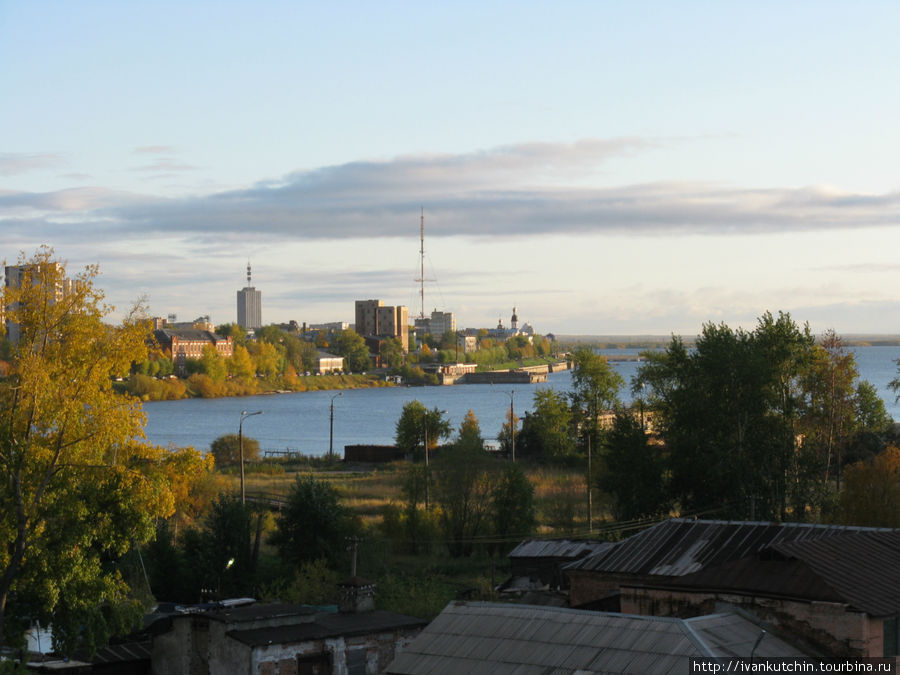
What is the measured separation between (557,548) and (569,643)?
13949mm

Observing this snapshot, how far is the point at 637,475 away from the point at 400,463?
30.1 m

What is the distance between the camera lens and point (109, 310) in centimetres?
1692

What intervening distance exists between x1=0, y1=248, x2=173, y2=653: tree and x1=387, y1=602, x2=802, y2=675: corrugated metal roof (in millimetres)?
4902

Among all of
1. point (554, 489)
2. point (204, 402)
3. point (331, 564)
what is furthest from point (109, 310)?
point (204, 402)

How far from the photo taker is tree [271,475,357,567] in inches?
1182

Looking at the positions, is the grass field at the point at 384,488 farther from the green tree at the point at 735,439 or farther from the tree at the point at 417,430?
the green tree at the point at 735,439

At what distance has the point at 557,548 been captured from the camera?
2834 cm

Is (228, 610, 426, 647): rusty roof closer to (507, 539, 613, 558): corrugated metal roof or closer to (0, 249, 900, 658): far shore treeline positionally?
(0, 249, 900, 658): far shore treeline

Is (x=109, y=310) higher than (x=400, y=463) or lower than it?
higher

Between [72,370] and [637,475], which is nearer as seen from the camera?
[72,370]

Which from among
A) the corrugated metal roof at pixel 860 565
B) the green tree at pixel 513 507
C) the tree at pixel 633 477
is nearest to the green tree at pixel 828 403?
the tree at pixel 633 477

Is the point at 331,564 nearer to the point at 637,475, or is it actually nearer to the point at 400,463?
the point at 637,475

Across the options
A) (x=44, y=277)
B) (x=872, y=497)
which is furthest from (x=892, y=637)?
(x=872, y=497)

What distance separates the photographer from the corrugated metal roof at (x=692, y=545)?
19.8m
